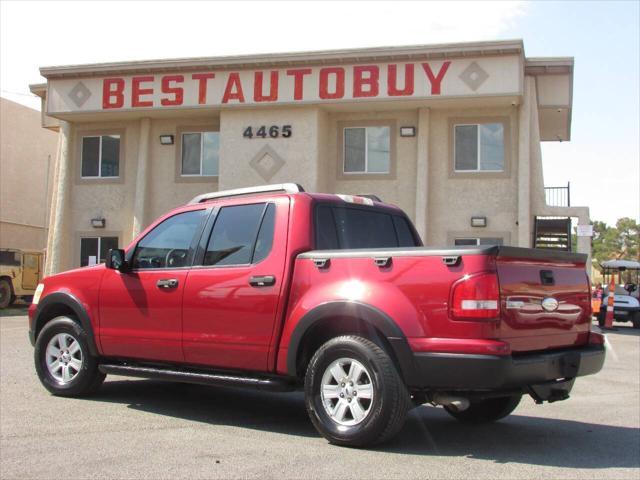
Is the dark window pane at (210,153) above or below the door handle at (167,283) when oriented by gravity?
above

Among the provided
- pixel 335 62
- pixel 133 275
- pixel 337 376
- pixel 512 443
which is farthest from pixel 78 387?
pixel 335 62

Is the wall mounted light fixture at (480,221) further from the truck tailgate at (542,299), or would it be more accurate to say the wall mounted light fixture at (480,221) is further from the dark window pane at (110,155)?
the truck tailgate at (542,299)

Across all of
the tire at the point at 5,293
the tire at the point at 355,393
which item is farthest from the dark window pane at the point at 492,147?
the tire at the point at 5,293

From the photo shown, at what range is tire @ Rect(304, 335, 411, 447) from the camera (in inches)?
191

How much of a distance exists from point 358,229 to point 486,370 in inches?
80.8

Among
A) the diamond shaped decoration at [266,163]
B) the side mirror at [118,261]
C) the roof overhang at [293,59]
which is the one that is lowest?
the side mirror at [118,261]

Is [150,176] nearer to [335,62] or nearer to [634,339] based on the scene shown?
[335,62]

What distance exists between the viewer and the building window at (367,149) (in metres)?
19.6

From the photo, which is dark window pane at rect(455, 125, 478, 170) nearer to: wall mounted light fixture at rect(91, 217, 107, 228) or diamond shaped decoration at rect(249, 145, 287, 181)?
diamond shaped decoration at rect(249, 145, 287, 181)

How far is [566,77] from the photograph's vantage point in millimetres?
19328

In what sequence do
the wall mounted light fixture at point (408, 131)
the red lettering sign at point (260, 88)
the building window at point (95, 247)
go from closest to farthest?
the wall mounted light fixture at point (408, 131) → the red lettering sign at point (260, 88) → the building window at point (95, 247)

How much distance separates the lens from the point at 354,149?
19.9 m

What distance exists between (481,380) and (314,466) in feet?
3.96

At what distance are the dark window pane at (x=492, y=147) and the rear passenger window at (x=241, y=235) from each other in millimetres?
13882
